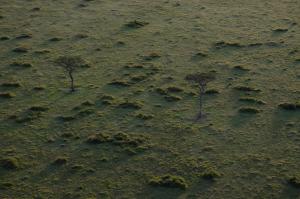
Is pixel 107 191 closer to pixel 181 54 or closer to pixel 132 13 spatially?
pixel 181 54

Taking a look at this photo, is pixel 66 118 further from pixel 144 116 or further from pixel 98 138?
pixel 144 116

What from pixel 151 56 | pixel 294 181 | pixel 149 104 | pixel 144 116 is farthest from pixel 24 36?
pixel 294 181

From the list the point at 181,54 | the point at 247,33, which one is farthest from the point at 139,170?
the point at 247,33

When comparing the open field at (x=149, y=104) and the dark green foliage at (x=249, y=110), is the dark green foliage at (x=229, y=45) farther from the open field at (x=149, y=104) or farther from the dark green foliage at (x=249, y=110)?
the dark green foliage at (x=249, y=110)

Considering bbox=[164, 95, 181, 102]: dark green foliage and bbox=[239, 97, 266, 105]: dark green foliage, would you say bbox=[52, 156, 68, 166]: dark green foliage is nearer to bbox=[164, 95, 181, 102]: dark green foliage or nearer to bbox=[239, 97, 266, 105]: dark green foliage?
bbox=[164, 95, 181, 102]: dark green foliage

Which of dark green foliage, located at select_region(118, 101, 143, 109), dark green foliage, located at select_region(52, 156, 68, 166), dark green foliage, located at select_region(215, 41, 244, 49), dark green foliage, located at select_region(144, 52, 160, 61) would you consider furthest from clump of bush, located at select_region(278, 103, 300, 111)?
dark green foliage, located at select_region(52, 156, 68, 166)

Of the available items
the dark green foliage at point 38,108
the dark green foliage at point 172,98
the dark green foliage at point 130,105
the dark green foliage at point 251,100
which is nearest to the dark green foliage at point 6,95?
the dark green foliage at point 38,108
